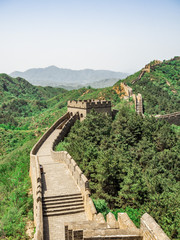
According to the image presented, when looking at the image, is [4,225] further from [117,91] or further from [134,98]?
[117,91]

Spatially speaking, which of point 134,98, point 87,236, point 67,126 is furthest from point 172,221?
point 134,98

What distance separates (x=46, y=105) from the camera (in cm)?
7281

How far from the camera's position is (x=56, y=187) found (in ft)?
43.1

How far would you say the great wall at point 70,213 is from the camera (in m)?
5.43

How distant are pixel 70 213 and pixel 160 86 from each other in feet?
121

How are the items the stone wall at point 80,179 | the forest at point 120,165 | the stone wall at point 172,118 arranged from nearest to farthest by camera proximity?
the stone wall at point 80,179 → the forest at point 120,165 → the stone wall at point 172,118

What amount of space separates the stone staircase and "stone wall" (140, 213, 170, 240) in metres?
6.67

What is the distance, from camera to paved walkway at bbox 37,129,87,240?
33.0ft

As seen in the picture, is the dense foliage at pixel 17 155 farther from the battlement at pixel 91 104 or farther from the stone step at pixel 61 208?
the battlement at pixel 91 104

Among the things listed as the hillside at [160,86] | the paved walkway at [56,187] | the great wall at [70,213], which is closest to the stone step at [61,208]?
the great wall at [70,213]

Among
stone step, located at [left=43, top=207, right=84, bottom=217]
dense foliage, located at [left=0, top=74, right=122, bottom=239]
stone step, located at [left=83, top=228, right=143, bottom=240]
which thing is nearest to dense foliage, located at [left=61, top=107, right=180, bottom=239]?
stone step, located at [left=43, top=207, right=84, bottom=217]

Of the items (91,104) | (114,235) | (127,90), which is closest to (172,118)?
(91,104)

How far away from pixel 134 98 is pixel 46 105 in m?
42.9

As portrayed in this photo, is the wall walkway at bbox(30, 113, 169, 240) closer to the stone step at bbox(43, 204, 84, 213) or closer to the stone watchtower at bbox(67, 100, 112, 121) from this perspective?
the stone step at bbox(43, 204, 84, 213)
